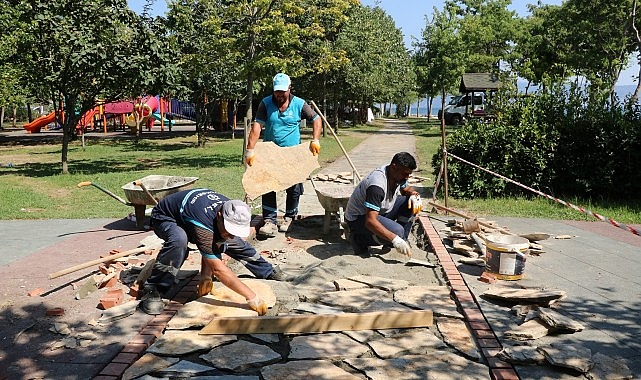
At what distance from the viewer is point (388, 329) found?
4383mm

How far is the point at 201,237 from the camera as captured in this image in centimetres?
448

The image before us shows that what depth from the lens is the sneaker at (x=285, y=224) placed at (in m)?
7.55

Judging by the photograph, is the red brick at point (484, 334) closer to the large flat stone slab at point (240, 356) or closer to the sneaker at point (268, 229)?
the large flat stone slab at point (240, 356)

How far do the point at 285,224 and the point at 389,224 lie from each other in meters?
1.98

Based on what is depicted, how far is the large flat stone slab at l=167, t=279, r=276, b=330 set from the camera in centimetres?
443

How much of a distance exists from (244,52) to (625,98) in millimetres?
9071

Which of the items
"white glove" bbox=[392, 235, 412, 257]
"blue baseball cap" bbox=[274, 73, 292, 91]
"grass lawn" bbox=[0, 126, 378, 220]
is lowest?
"grass lawn" bbox=[0, 126, 378, 220]

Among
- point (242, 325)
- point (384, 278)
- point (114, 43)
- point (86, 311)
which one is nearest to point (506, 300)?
point (384, 278)

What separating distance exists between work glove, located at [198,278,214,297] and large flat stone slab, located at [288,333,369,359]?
112cm

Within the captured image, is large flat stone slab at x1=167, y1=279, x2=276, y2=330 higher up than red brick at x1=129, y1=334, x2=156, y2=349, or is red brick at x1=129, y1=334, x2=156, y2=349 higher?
large flat stone slab at x1=167, y1=279, x2=276, y2=330

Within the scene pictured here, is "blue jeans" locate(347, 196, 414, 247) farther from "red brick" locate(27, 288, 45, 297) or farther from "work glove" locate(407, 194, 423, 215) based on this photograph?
"red brick" locate(27, 288, 45, 297)

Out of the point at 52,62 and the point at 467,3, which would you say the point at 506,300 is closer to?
the point at 52,62

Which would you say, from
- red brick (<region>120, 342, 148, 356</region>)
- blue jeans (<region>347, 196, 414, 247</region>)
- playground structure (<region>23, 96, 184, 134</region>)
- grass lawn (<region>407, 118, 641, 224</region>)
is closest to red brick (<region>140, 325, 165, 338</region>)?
red brick (<region>120, 342, 148, 356</region>)

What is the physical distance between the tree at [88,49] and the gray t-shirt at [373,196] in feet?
29.8
